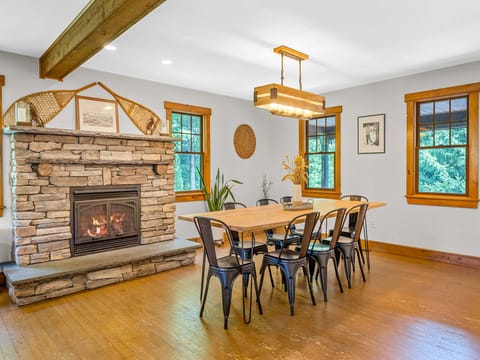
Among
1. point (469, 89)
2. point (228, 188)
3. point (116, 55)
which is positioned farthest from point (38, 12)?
point (469, 89)

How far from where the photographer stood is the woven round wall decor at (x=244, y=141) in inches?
255

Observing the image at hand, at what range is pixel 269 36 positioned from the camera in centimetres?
349

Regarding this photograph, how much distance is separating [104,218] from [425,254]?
449cm

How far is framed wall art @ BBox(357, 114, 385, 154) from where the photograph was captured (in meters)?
5.38

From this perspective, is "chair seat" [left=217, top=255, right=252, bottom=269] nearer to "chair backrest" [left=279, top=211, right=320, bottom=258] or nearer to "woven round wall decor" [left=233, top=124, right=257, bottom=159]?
"chair backrest" [left=279, top=211, right=320, bottom=258]

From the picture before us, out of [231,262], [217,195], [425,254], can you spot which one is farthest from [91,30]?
[425,254]

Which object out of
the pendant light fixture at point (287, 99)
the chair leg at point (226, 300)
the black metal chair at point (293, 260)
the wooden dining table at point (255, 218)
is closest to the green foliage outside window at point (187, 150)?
the wooden dining table at point (255, 218)

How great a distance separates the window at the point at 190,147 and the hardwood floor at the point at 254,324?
213 cm

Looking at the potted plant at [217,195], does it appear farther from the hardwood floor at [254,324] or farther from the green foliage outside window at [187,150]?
the hardwood floor at [254,324]

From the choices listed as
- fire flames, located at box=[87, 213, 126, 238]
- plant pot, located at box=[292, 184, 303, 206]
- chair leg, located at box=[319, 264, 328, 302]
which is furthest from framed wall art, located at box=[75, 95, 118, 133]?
chair leg, located at box=[319, 264, 328, 302]

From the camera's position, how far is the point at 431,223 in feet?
→ 16.0

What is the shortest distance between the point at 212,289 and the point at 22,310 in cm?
181

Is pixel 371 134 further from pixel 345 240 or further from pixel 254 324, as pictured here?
pixel 254 324

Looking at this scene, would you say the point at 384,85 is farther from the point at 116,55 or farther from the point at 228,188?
the point at 116,55
